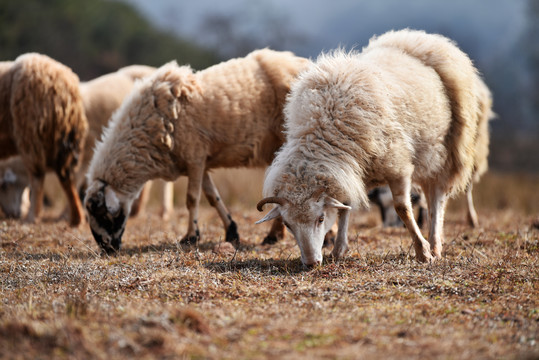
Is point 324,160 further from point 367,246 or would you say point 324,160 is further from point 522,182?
point 522,182

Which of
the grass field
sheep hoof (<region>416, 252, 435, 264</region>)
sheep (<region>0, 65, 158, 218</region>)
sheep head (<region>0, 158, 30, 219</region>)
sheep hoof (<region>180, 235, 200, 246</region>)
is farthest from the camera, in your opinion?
sheep head (<region>0, 158, 30, 219</region>)

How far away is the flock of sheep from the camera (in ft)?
18.9

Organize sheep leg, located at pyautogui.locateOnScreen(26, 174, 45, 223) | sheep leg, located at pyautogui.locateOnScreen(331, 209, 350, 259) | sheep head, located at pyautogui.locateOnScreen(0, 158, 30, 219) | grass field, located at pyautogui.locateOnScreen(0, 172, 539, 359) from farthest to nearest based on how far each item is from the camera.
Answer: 1. sheep head, located at pyautogui.locateOnScreen(0, 158, 30, 219)
2. sheep leg, located at pyautogui.locateOnScreen(26, 174, 45, 223)
3. sheep leg, located at pyautogui.locateOnScreen(331, 209, 350, 259)
4. grass field, located at pyautogui.locateOnScreen(0, 172, 539, 359)

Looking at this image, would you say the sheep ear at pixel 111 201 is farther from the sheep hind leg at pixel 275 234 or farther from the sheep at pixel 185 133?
the sheep hind leg at pixel 275 234

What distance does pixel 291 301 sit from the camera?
4750mm

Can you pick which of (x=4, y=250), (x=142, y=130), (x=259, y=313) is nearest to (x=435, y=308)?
(x=259, y=313)

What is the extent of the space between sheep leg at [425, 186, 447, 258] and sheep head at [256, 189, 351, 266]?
4.98 ft

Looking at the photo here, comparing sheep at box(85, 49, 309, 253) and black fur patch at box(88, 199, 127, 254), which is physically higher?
sheep at box(85, 49, 309, 253)

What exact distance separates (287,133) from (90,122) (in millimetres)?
5110

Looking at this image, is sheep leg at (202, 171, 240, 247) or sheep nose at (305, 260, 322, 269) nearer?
sheep nose at (305, 260, 322, 269)

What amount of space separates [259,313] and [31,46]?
103ft

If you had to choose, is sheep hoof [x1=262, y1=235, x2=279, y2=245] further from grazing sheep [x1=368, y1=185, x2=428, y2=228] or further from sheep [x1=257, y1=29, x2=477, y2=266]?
grazing sheep [x1=368, y1=185, x2=428, y2=228]

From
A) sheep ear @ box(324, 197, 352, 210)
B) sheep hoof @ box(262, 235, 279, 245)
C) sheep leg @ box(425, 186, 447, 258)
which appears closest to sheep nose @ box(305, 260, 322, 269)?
sheep ear @ box(324, 197, 352, 210)

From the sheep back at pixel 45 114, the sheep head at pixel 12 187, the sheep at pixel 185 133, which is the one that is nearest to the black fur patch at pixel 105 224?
the sheep at pixel 185 133
